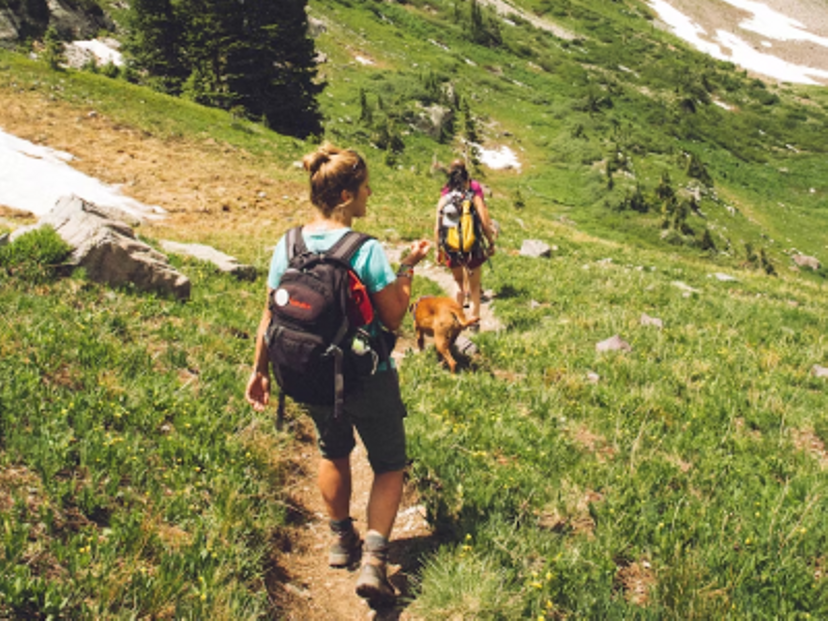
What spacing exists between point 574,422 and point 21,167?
60.2ft

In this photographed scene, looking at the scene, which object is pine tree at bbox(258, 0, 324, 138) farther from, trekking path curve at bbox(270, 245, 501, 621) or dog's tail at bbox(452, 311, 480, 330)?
trekking path curve at bbox(270, 245, 501, 621)

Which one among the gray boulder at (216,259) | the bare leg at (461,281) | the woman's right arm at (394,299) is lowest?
the gray boulder at (216,259)

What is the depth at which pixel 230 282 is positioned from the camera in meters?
10.2

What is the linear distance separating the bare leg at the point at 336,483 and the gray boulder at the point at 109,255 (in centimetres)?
515

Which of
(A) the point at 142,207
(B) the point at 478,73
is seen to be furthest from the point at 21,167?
(B) the point at 478,73

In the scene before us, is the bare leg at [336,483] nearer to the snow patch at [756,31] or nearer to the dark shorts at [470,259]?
the dark shorts at [470,259]

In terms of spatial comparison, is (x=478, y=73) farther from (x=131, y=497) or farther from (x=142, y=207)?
(x=131, y=497)

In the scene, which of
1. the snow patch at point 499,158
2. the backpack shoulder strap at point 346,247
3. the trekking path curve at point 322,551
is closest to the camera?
the backpack shoulder strap at point 346,247

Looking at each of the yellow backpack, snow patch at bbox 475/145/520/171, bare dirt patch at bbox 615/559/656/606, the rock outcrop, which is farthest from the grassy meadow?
snow patch at bbox 475/145/520/171

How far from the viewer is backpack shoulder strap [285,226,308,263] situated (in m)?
3.56

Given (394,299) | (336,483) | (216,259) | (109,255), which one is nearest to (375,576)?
(336,483)

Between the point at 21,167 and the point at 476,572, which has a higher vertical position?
the point at 476,572

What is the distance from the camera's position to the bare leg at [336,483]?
12.8 ft

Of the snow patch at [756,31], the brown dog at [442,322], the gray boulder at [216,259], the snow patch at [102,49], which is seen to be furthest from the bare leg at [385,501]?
the snow patch at [756,31]
